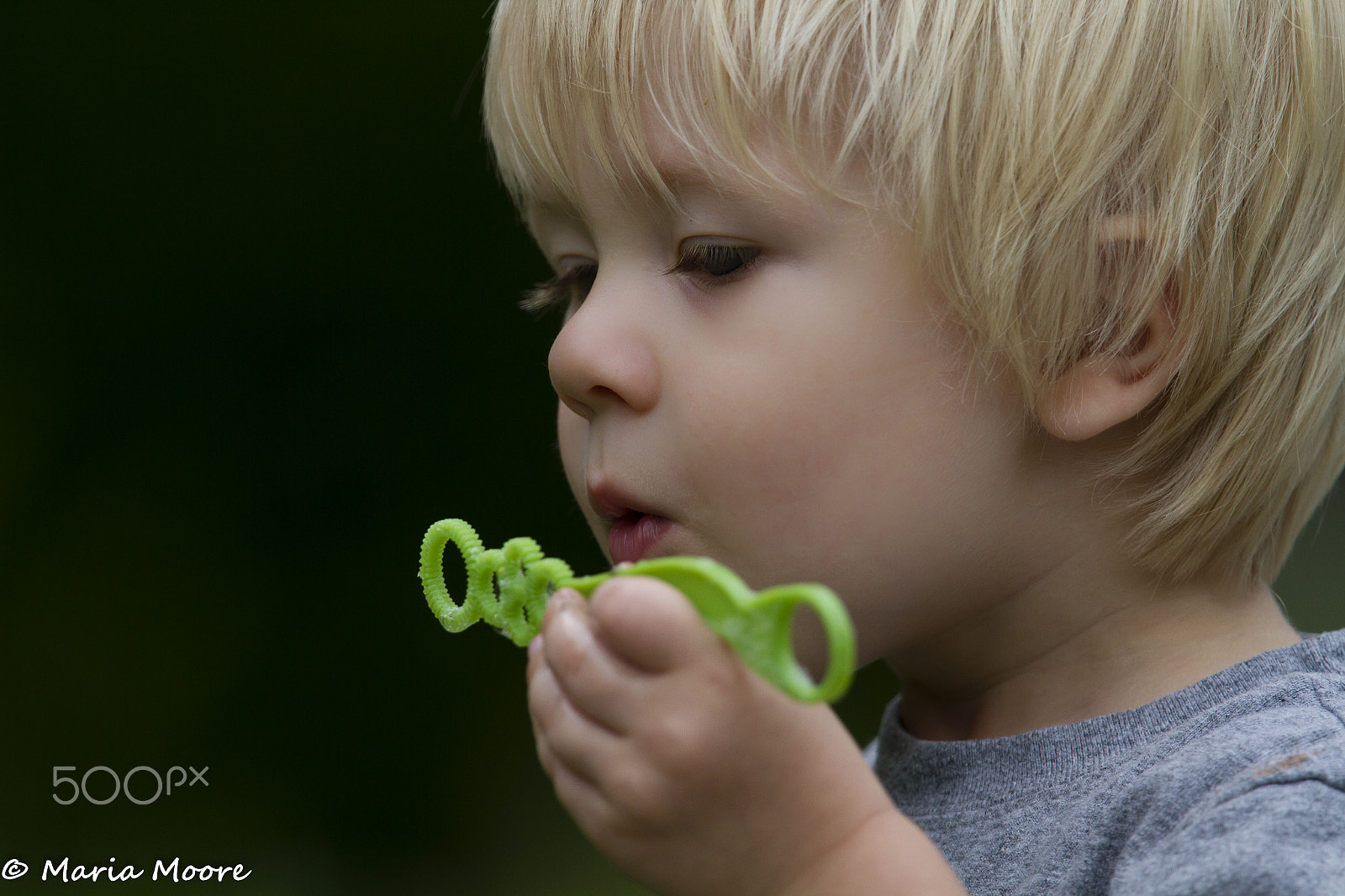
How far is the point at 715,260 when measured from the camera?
938 mm

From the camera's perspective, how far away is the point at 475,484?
8.66 ft

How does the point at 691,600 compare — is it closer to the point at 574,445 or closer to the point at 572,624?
the point at 572,624

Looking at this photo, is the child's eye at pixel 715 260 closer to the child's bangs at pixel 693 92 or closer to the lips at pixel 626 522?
the child's bangs at pixel 693 92

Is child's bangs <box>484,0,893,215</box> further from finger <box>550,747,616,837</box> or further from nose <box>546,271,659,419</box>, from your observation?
finger <box>550,747,616,837</box>

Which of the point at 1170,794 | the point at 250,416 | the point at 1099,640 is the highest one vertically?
the point at 250,416

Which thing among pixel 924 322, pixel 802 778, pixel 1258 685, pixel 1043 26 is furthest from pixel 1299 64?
pixel 802 778

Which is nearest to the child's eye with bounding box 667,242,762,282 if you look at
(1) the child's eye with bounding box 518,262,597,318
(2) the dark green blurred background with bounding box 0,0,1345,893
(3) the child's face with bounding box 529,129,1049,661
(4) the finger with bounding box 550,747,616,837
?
(3) the child's face with bounding box 529,129,1049,661

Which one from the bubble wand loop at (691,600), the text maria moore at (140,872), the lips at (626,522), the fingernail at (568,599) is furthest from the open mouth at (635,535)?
the text maria moore at (140,872)

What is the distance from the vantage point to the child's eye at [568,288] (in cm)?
107

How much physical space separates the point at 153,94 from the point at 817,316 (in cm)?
200

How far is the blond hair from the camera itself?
2.97 ft

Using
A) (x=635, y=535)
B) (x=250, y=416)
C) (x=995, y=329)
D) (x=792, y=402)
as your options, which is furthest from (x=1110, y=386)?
(x=250, y=416)

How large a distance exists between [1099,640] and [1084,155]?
14.2 inches

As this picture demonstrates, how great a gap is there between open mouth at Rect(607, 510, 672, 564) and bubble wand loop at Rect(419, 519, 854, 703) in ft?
0.36
